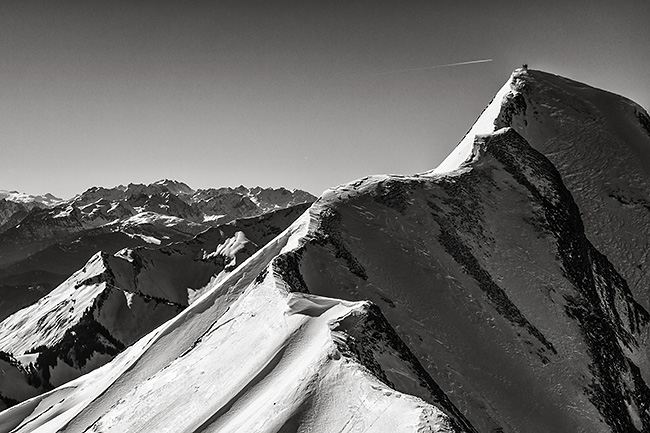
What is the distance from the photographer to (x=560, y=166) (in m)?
70.9

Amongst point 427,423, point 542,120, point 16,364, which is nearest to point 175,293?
point 16,364

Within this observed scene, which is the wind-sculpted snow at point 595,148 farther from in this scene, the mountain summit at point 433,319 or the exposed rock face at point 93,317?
the exposed rock face at point 93,317

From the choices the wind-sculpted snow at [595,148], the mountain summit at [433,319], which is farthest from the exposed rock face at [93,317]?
the wind-sculpted snow at [595,148]

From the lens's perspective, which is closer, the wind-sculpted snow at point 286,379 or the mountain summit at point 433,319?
Answer: the wind-sculpted snow at point 286,379

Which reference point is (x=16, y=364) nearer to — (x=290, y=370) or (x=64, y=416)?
(x=64, y=416)

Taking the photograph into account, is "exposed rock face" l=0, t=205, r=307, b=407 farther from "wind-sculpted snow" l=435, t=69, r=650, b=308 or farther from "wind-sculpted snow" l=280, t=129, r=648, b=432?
"wind-sculpted snow" l=435, t=69, r=650, b=308

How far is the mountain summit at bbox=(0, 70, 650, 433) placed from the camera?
92.5 ft

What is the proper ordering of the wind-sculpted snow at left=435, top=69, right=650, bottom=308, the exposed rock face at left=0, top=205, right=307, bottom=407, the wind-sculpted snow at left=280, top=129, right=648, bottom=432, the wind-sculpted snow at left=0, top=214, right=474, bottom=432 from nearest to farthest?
the wind-sculpted snow at left=0, top=214, right=474, bottom=432, the wind-sculpted snow at left=280, top=129, right=648, bottom=432, the wind-sculpted snow at left=435, top=69, right=650, bottom=308, the exposed rock face at left=0, top=205, right=307, bottom=407

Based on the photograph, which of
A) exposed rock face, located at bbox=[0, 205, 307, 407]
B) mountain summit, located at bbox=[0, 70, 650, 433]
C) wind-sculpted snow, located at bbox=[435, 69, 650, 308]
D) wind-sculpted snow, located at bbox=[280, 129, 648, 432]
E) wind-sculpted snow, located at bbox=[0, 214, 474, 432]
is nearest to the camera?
wind-sculpted snow, located at bbox=[0, 214, 474, 432]

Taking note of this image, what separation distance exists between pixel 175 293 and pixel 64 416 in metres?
121

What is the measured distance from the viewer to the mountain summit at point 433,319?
28.2 meters

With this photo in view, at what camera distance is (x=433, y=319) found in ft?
140

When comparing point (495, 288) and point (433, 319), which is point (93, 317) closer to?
point (433, 319)

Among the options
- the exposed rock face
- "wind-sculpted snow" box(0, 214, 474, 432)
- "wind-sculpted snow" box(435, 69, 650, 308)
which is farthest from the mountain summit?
the exposed rock face
